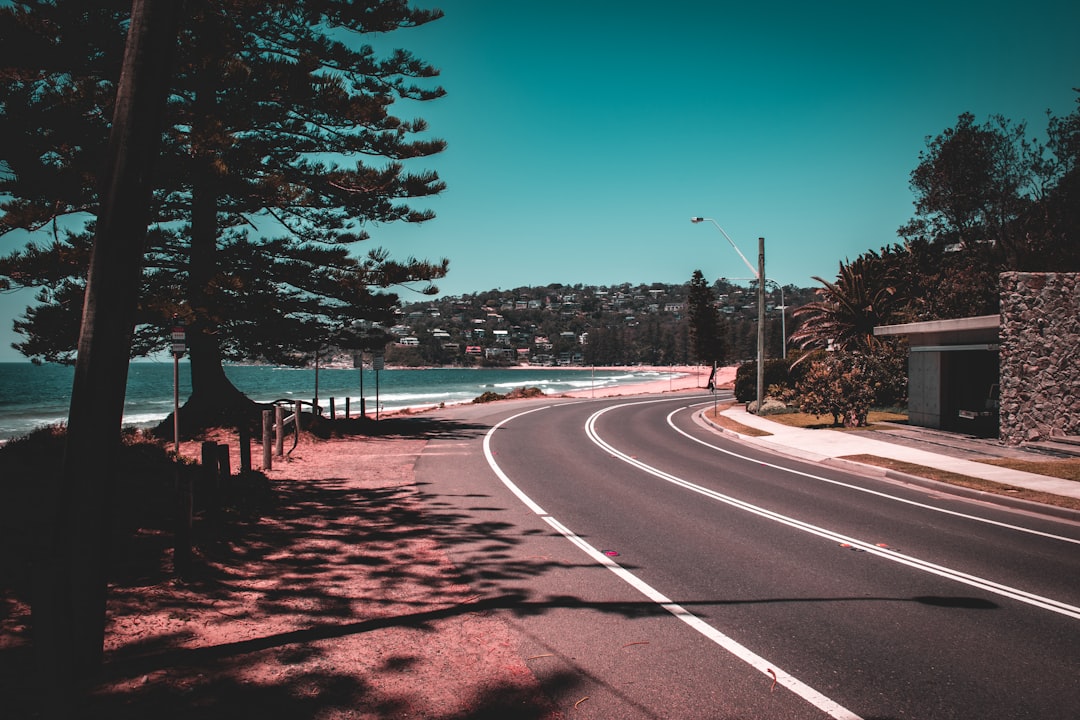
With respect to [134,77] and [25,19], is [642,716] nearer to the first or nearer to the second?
[134,77]

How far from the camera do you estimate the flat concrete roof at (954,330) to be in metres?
17.6

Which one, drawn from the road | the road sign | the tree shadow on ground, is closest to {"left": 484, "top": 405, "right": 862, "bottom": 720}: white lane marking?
the road

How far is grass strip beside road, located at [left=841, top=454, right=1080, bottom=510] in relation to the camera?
10.4 m

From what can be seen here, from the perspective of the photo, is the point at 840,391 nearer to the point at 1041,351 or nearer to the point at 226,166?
the point at 1041,351

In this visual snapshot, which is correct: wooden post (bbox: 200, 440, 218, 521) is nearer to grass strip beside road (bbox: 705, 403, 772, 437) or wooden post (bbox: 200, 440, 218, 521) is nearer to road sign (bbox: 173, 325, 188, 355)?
road sign (bbox: 173, 325, 188, 355)

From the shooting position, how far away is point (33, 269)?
1670 cm

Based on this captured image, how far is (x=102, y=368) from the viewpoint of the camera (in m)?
4.15

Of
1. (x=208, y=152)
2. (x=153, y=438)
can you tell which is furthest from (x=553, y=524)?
(x=208, y=152)

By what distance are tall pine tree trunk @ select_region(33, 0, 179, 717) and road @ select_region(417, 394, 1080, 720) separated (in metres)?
3.02

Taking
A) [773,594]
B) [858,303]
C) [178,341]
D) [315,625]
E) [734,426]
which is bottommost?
[734,426]

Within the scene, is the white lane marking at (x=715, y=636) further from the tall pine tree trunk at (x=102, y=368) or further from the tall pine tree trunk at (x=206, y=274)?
the tall pine tree trunk at (x=206, y=274)

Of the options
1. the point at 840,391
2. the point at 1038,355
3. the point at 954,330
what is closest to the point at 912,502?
the point at 1038,355

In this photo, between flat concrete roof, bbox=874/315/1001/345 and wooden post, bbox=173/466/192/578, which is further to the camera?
flat concrete roof, bbox=874/315/1001/345

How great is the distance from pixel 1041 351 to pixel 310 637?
63.5ft
